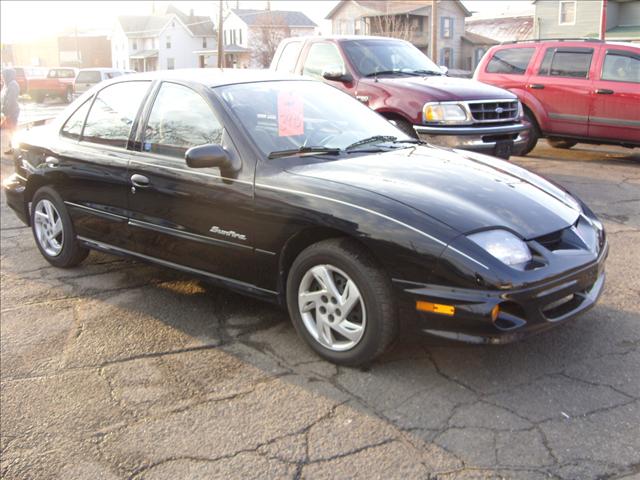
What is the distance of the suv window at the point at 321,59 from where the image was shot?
9.30m

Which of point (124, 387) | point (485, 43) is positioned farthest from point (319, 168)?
point (485, 43)

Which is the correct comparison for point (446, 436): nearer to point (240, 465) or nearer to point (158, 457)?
point (240, 465)

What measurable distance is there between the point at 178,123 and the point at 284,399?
210 centimetres

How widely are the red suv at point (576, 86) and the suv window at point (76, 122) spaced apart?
6.38 meters

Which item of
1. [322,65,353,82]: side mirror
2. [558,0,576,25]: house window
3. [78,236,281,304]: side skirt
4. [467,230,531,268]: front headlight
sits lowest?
[78,236,281,304]: side skirt

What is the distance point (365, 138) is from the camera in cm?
468

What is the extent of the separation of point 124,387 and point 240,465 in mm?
1045

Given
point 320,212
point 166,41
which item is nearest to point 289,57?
point 320,212

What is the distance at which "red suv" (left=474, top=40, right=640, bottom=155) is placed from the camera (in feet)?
31.7

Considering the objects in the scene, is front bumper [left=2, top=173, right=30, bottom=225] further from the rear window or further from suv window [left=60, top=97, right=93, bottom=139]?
the rear window

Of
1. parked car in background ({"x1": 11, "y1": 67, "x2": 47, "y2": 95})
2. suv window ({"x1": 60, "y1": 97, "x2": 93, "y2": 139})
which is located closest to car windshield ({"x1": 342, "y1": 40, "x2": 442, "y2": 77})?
suv window ({"x1": 60, "y1": 97, "x2": 93, "y2": 139})

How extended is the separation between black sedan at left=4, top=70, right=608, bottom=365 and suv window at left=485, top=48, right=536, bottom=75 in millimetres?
6666

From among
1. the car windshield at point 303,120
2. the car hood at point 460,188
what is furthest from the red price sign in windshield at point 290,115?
the car hood at point 460,188

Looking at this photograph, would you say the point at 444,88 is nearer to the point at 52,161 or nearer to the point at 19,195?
the point at 52,161
